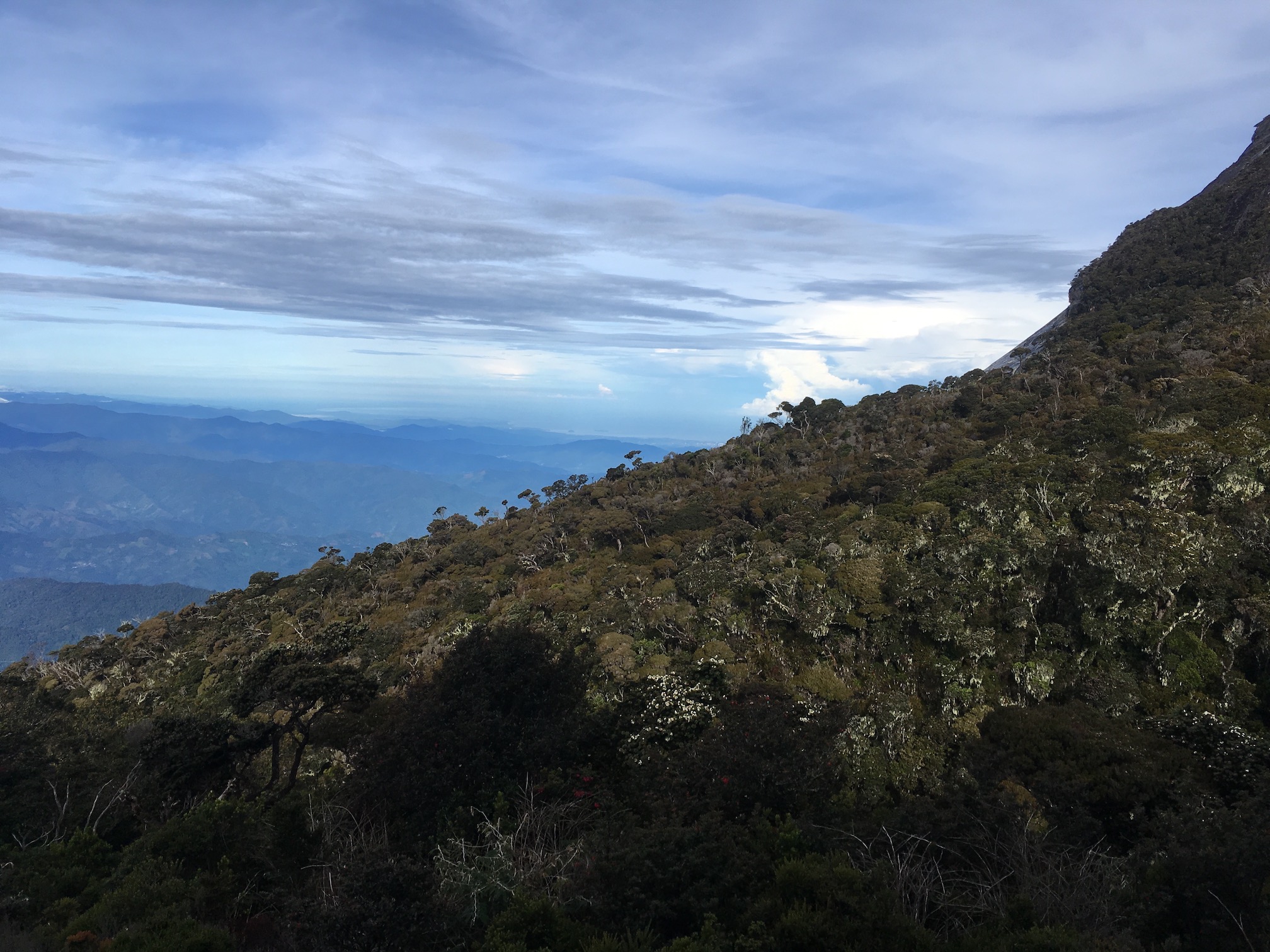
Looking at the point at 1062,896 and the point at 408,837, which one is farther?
the point at 408,837

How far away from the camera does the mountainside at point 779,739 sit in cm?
864

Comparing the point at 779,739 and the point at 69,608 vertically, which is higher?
the point at 779,739

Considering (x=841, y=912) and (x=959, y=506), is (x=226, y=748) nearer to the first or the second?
(x=841, y=912)

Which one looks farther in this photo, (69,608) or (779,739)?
(69,608)

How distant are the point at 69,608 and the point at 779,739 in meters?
197

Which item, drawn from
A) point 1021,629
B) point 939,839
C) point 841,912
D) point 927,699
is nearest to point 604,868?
point 841,912

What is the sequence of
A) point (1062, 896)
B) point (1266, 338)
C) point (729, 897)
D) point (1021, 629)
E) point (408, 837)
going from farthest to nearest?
point (1266, 338), point (1021, 629), point (408, 837), point (729, 897), point (1062, 896)

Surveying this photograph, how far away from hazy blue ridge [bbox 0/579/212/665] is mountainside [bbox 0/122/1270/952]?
140475 mm

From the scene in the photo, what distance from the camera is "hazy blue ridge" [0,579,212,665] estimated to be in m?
151

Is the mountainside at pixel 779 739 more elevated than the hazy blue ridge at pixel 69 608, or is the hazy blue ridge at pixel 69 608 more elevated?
the mountainside at pixel 779 739

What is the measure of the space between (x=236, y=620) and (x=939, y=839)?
4277 centimetres

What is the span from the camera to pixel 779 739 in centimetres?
1222

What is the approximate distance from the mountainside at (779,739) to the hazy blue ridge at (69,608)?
140 meters

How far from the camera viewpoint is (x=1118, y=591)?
20.0 metres
